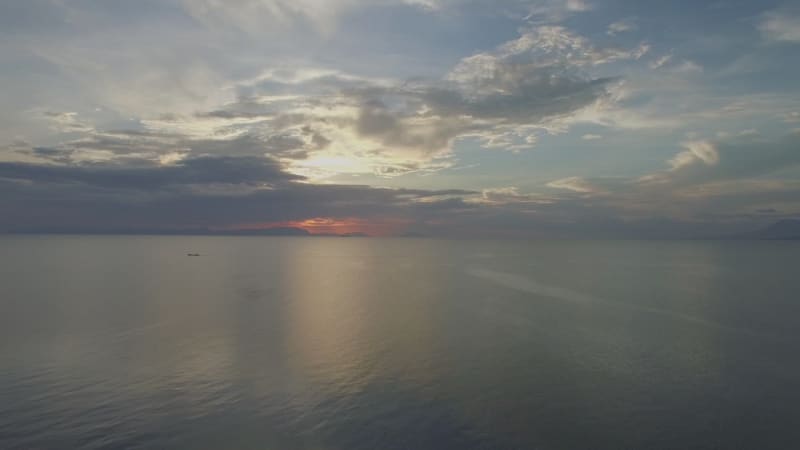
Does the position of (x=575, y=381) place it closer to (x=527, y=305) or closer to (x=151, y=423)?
(x=151, y=423)

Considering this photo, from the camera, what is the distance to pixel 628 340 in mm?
57781

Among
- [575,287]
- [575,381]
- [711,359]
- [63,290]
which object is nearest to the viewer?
[575,381]

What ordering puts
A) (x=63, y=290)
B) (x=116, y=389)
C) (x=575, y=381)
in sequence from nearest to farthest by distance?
(x=116, y=389)
(x=575, y=381)
(x=63, y=290)

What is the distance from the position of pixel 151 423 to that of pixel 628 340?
54181 millimetres

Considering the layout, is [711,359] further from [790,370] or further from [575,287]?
[575,287]

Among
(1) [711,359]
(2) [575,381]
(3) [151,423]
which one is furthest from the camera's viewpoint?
(1) [711,359]

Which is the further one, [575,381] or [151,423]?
[575,381]

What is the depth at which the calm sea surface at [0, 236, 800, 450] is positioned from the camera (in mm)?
31656

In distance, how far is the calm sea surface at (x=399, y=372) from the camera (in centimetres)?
3166

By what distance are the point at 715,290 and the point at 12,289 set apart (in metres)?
159

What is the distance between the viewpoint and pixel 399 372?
45094mm

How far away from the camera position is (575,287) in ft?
363

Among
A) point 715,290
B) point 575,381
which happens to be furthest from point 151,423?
point 715,290

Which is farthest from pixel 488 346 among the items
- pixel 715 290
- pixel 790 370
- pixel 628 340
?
pixel 715 290
